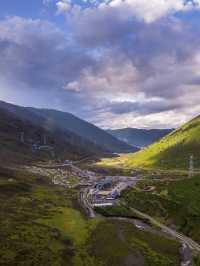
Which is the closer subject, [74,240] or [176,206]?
[74,240]

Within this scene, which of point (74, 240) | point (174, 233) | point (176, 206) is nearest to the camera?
point (74, 240)

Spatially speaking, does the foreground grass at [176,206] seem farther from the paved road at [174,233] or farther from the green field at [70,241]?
the green field at [70,241]

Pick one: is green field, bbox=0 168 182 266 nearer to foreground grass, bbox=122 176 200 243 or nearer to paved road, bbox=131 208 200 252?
paved road, bbox=131 208 200 252

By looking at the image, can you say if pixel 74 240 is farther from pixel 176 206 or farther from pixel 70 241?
pixel 176 206

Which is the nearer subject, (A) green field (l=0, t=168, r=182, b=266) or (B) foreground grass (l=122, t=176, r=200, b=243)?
(A) green field (l=0, t=168, r=182, b=266)

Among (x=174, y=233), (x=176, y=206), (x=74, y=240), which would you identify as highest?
(x=176, y=206)

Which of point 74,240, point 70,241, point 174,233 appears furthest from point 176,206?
point 70,241

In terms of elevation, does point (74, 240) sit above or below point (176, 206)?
below

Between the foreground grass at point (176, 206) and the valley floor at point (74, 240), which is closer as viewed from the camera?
the valley floor at point (74, 240)

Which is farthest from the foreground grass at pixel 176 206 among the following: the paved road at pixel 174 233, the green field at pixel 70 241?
the green field at pixel 70 241

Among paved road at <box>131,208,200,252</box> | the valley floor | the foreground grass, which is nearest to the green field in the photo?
the valley floor

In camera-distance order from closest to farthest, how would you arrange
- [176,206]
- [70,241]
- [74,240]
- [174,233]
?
[70,241]
[74,240]
[174,233]
[176,206]

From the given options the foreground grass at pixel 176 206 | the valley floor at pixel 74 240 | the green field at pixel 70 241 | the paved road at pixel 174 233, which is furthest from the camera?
the foreground grass at pixel 176 206
